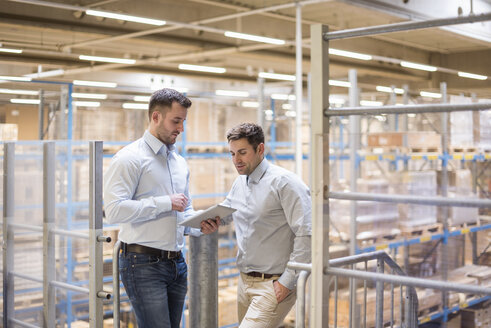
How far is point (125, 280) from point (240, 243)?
2.33ft

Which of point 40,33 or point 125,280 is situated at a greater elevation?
point 40,33

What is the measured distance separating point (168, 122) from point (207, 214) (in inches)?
23.7

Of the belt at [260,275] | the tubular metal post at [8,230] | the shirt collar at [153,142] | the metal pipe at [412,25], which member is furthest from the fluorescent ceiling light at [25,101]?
the metal pipe at [412,25]

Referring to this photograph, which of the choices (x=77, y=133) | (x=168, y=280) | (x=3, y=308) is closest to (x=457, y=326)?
(x=168, y=280)

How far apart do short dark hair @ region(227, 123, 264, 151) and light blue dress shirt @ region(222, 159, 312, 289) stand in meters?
0.15

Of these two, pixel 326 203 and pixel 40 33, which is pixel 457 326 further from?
pixel 40 33

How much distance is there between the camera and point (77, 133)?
13164 mm

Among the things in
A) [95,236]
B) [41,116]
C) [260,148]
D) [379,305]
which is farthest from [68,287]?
[41,116]

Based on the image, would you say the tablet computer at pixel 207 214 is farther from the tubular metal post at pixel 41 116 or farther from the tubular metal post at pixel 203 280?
the tubular metal post at pixel 41 116

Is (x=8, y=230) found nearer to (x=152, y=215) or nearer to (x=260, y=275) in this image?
(x=152, y=215)

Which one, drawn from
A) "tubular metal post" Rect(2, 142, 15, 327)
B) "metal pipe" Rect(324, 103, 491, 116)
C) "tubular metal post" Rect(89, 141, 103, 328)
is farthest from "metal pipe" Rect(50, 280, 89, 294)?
"metal pipe" Rect(324, 103, 491, 116)

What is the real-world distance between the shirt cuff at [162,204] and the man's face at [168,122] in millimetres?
382

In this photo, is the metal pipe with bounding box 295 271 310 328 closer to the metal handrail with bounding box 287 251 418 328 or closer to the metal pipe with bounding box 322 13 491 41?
the metal handrail with bounding box 287 251 418 328

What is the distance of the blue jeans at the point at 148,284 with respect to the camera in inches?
131
